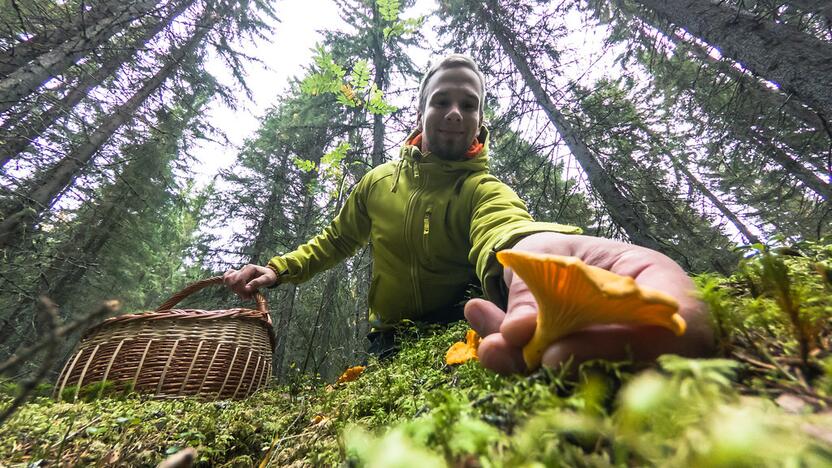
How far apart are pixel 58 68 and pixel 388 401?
832cm

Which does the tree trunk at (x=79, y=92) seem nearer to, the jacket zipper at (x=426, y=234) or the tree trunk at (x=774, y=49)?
the jacket zipper at (x=426, y=234)

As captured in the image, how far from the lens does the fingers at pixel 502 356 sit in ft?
2.56

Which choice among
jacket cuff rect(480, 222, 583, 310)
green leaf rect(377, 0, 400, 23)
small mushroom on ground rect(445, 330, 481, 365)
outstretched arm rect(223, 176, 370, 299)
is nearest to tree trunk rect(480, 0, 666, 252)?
green leaf rect(377, 0, 400, 23)

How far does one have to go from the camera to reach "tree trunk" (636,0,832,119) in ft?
10.6

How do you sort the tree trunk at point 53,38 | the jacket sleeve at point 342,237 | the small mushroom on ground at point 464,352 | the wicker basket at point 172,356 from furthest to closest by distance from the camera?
the tree trunk at point 53,38
the jacket sleeve at point 342,237
the wicker basket at point 172,356
the small mushroom on ground at point 464,352

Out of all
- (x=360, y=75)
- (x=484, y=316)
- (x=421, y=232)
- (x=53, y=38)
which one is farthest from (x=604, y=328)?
(x=53, y=38)

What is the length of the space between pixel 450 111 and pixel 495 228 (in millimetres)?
1449

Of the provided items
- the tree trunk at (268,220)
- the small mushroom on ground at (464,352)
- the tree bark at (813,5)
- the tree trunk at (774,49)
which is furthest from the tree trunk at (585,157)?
the tree trunk at (268,220)

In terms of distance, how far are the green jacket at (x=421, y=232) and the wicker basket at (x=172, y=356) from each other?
2.49 feet

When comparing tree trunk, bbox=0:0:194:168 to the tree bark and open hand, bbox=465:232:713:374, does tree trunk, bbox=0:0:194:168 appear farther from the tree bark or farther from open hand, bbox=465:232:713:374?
the tree bark

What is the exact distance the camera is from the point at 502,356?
788 mm

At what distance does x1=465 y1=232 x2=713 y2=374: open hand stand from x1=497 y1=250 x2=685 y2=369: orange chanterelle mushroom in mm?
25

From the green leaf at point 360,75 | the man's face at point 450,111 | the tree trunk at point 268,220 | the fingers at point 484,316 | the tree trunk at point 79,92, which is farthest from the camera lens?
the tree trunk at point 268,220

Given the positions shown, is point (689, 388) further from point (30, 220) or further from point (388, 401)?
point (30, 220)
